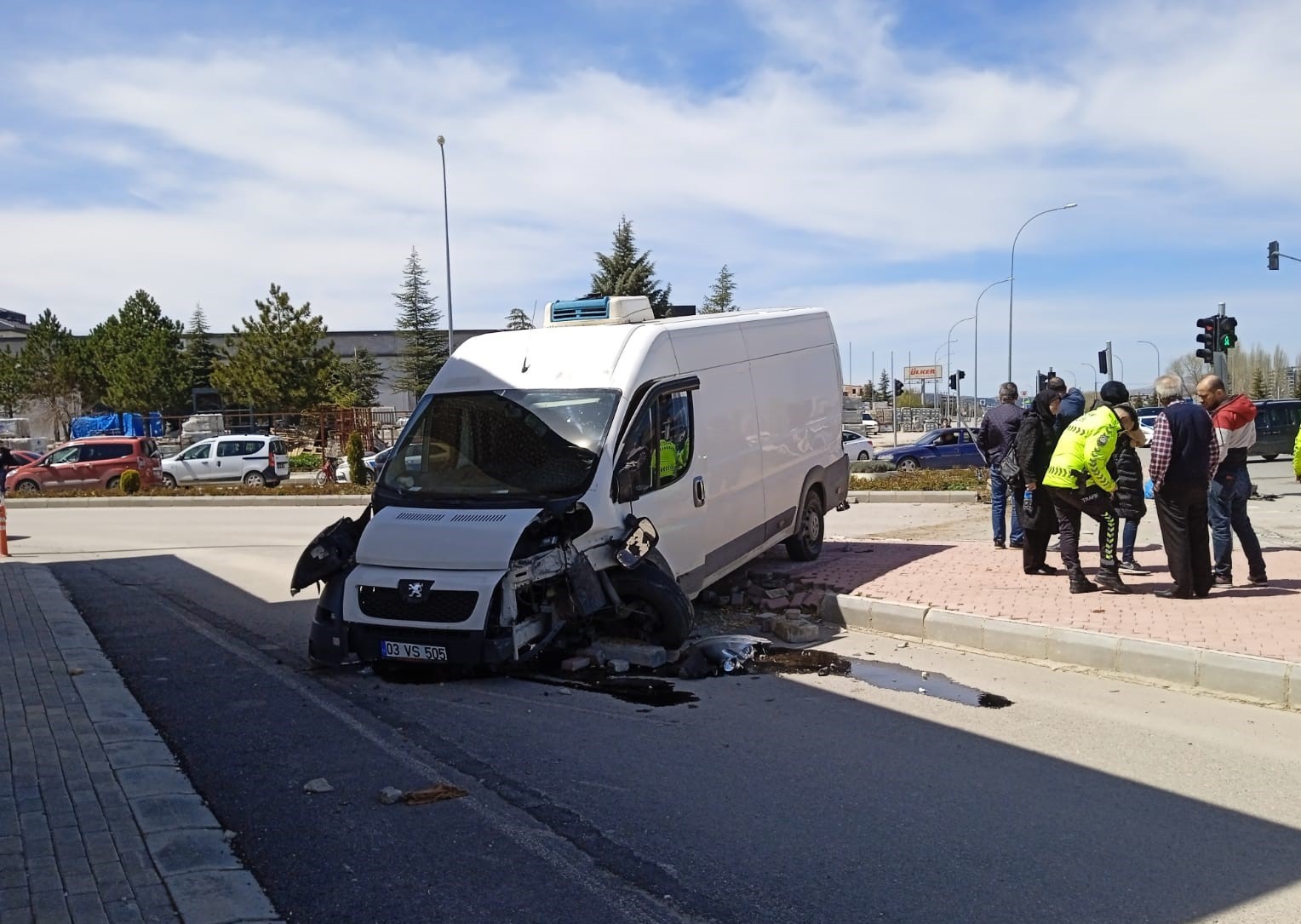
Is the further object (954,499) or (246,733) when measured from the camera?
(954,499)

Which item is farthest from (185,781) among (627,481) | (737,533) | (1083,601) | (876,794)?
(1083,601)

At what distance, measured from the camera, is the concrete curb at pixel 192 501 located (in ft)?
80.2

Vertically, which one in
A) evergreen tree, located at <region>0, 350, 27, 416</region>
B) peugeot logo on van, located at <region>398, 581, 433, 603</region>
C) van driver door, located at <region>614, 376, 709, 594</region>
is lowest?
peugeot logo on van, located at <region>398, 581, 433, 603</region>

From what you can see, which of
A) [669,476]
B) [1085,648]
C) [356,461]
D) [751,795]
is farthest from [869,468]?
[751,795]

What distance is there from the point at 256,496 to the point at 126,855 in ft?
72.1

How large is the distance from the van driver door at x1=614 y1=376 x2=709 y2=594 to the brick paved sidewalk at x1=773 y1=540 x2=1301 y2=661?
1744 millimetres

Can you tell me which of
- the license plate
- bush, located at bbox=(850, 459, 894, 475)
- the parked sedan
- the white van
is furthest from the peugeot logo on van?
the parked sedan

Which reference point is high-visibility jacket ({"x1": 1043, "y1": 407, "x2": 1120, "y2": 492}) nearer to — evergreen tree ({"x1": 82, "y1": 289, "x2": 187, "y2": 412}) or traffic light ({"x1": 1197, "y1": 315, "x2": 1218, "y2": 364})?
traffic light ({"x1": 1197, "y1": 315, "x2": 1218, "y2": 364})

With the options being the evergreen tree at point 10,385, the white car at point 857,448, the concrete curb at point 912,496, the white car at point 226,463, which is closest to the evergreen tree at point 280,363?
the evergreen tree at point 10,385

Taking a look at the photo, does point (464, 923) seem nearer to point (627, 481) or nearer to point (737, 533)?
point (627, 481)

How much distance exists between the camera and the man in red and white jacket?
9359mm

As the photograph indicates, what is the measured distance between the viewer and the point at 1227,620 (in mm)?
8008

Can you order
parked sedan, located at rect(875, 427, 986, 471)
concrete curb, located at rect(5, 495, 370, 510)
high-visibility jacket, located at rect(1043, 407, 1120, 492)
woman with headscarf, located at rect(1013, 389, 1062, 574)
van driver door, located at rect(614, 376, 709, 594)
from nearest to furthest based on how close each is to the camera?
van driver door, located at rect(614, 376, 709, 594), high-visibility jacket, located at rect(1043, 407, 1120, 492), woman with headscarf, located at rect(1013, 389, 1062, 574), concrete curb, located at rect(5, 495, 370, 510), parked sedan, located at rect(875, 427, 986, 471)

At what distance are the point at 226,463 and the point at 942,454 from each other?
808 inches
